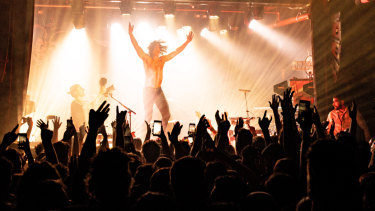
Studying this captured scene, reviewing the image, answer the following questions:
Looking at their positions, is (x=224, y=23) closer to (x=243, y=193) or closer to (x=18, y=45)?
(x=18, y=45)

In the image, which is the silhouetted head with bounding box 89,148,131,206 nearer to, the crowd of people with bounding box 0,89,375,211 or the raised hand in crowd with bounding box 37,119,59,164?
the crowd of people with bounding box 0,89,375,211

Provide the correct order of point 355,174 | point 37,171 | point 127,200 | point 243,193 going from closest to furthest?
point 355,174
point 127,200
point 243,193
point 37,171

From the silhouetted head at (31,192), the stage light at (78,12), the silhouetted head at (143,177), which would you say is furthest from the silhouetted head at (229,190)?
the stage light at (78,12)

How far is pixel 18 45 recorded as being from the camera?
6980 mm

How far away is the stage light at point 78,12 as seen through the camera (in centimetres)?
1092

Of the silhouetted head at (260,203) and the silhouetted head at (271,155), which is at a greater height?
the silhouetted head at (271,155)

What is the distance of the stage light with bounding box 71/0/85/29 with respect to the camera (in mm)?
10922

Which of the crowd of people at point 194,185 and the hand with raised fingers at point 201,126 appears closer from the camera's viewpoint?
the crowd of people at point 194,185

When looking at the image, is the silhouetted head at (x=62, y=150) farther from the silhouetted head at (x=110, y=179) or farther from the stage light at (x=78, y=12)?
the stage light at (x=78, y=12)

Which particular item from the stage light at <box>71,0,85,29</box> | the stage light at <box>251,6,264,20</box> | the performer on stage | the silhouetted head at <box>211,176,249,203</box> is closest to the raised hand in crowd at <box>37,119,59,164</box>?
the silhouetted head at <box>211,176,249,203</box>

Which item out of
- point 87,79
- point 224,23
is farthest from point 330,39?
point 87,79

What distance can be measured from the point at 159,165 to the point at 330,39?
23.1 ft

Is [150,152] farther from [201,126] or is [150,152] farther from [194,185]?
[194,185]

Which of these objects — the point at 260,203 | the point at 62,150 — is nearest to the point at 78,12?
the point at 62,150
